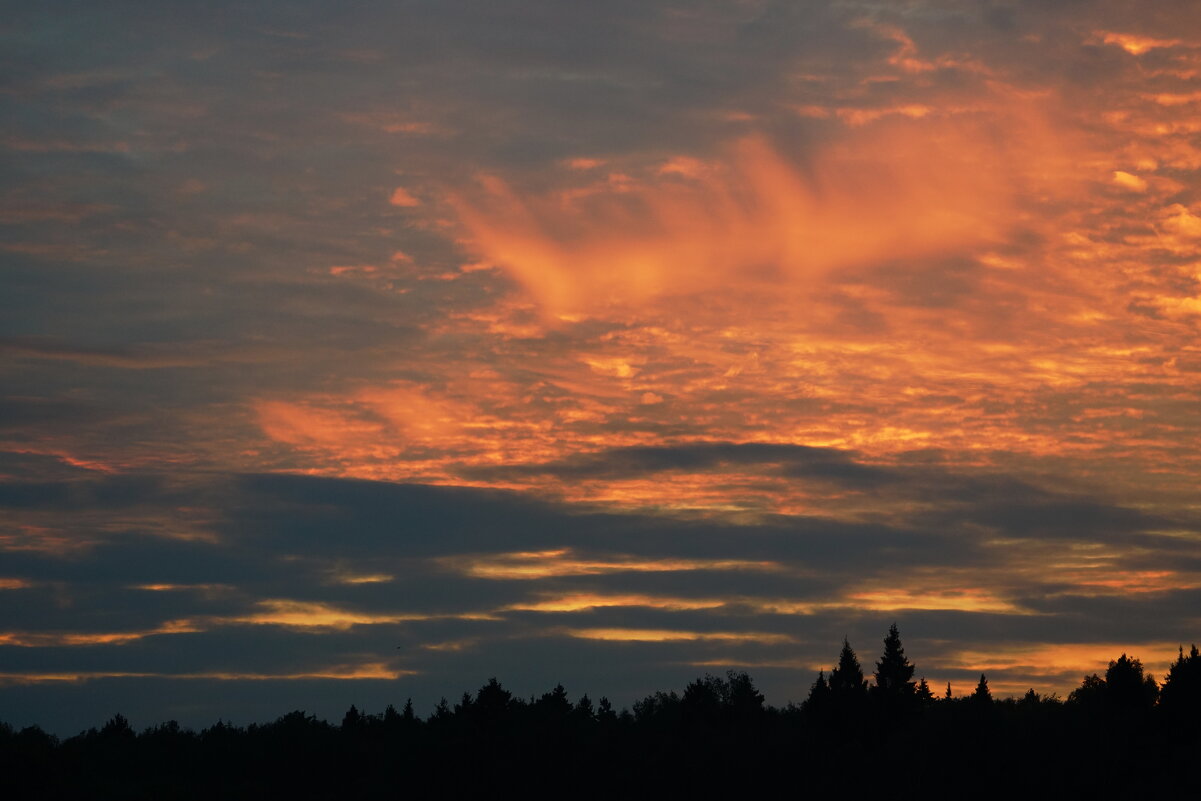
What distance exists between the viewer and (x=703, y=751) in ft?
335

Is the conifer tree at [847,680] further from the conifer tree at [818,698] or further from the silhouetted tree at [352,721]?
the silhouetted tree at [352,721]

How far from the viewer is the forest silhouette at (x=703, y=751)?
8594 cm

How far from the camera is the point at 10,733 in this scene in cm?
8719

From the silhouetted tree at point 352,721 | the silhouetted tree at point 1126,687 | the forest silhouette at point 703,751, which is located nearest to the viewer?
→ the forest silhouette at point 703,751

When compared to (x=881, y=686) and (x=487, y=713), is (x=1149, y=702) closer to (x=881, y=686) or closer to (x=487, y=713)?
(x=881, y=686)

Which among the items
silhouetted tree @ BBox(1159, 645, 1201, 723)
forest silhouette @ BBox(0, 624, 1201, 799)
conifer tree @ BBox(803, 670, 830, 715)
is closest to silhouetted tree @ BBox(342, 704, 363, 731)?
forest silhouette @ BBox(0, 624, 1201, 799)

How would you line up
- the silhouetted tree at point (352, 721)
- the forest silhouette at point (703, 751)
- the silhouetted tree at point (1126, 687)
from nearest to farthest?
the forest silhouette at point (703, 751) < the silhouetted tree at point (1126, 687) < the silhouetted tree at point (352, 721)

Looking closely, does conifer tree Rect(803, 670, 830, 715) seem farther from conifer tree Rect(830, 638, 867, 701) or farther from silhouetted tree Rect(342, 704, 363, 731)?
silhouetted tree Rect(342, 704, 363, 731)

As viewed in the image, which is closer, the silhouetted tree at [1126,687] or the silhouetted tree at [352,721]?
the silhouetted tree at [1126,687]

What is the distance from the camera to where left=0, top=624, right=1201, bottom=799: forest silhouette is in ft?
282

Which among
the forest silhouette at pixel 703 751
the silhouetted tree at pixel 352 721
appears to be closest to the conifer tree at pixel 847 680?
the forest silhouette at pixel 703 751

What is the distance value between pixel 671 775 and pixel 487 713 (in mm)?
27765

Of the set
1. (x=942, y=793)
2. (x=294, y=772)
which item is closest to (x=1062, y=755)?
(x=942, y=793)

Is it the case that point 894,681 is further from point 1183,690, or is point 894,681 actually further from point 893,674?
point 1183,690
